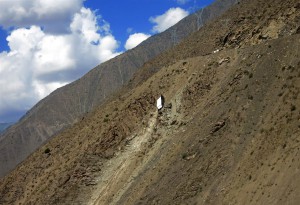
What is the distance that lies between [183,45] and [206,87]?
78.7 ft

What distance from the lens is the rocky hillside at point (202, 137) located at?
2650 centimetres

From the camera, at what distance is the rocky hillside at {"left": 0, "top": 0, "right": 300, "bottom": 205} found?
26.5 meters

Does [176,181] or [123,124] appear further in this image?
[123,124]

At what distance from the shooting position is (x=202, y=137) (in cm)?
3400

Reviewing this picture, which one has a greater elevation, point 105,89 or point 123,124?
point 105,89

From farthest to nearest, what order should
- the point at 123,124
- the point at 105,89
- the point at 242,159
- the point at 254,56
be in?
the point at 105,89 < the point at 123,124 < the point at 254,56 < the point at 242,159

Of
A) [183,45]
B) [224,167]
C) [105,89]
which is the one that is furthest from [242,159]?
[105,89]

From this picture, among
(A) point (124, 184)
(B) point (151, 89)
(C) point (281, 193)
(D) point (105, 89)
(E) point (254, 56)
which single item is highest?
(D) point (105, 89)

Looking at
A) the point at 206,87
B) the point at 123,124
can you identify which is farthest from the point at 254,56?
the point at 123,124

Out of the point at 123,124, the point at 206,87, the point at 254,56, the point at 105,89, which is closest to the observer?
the point at 254,56

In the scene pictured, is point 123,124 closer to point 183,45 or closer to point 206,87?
→ point 206,87

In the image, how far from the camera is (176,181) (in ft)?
105

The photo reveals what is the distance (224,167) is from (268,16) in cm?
2237

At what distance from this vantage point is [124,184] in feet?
126
